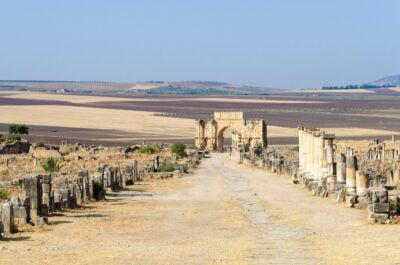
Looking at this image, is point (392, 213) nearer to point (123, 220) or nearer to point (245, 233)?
point (245, 233)

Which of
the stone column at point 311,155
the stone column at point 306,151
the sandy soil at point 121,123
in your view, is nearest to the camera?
the stone column at point 311,155

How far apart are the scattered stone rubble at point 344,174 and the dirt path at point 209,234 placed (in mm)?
574

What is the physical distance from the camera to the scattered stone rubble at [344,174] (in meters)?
23.6

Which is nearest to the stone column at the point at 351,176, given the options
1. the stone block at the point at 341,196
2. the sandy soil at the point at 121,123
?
the stone block at the point at 341,196

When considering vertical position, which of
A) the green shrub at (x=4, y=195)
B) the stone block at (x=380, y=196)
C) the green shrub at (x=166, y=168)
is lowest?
the green shrub at (x=166, y=168)

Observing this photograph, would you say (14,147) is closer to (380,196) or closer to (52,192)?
(52,192)

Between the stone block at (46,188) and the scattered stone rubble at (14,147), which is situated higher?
the stone block at (46,188)

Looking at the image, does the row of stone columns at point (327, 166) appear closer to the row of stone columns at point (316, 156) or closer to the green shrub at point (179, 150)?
the row of stone columns at point (316, 156)

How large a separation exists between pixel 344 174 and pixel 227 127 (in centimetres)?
4130

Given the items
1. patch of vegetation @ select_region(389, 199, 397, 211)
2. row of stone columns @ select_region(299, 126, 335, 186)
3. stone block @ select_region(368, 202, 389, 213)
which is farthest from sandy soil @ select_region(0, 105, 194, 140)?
stone block @ select_region(368, 202, 389, 213)

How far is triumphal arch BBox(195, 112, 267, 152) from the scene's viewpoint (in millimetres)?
72625

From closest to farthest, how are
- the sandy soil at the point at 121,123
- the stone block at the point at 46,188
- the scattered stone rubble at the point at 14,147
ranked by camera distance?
the stone block at the point at 46,188
the scattered stone rubble at the point at 14,147
the sandy soil at the point at 121,123

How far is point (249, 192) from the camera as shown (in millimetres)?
35531

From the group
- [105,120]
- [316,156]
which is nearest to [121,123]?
[105,120]
